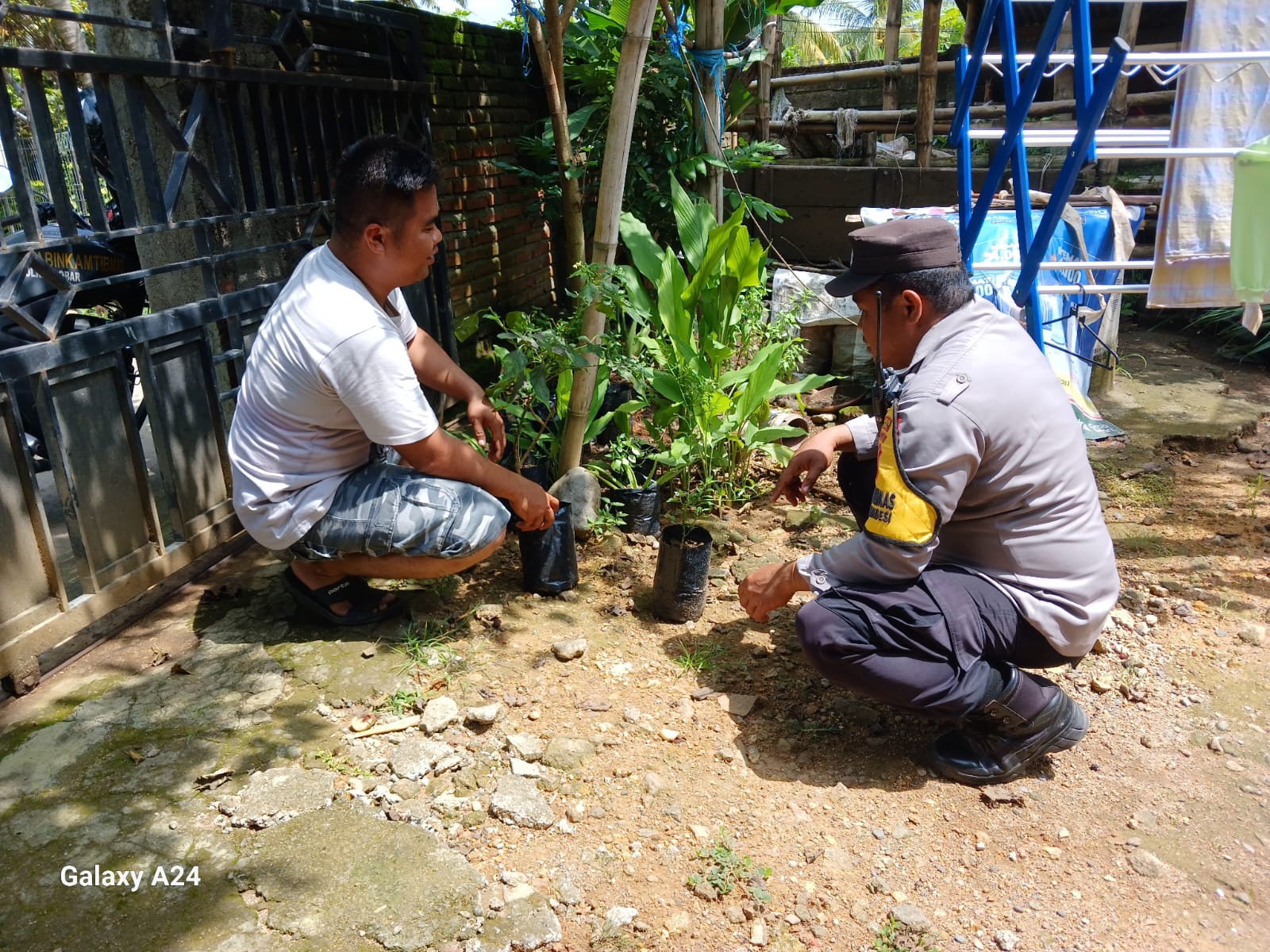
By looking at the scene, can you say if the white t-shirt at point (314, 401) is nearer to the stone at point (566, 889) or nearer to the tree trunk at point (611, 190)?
the tree trunk at point (611, 190)

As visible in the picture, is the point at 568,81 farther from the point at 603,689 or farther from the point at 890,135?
the point at 603,689

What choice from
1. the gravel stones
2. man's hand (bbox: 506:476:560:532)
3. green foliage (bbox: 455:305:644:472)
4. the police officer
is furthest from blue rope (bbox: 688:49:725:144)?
the gravel stones

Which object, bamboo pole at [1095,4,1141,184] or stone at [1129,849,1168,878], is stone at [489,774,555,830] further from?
bamboo pole at [1095,4,1141,184]

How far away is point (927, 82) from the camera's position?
6.70 metres

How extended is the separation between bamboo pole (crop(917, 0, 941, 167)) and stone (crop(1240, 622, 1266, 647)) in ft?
15.2

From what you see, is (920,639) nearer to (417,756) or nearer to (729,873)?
(729,873)

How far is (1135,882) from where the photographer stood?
2.16 m

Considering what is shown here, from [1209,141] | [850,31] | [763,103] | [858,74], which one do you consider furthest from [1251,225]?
[850,31]

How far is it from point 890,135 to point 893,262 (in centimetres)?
761

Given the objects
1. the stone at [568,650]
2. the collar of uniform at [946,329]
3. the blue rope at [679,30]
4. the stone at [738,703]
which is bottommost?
the stone at [738,703]

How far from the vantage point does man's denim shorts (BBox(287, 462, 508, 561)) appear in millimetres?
2779

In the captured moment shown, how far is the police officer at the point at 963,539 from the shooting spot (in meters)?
2.28

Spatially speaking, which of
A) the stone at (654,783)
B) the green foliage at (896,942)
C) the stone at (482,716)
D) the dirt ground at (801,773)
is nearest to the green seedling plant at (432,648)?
the dirt ground at (801,773)

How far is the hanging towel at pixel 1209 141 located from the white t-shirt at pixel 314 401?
2.83 m
